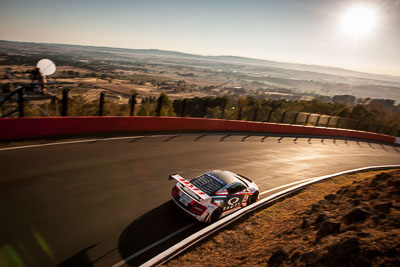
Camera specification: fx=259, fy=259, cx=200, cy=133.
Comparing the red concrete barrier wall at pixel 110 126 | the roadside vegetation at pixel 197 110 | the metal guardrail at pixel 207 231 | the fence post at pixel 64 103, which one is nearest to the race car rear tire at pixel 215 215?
the metal guardrail at pixel 207 231

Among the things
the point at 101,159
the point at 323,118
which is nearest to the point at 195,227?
the point at 101,159

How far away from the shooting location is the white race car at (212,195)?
649 cm

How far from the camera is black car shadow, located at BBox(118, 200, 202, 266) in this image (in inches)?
216

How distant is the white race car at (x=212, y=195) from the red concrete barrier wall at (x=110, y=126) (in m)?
6.97

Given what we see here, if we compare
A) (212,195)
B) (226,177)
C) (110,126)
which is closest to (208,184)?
(212,195)

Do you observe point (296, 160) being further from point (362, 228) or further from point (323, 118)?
point (323, 118)

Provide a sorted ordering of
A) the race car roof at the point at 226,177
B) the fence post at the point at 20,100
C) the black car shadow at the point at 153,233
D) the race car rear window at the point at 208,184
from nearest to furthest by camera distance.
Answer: the black car shadow at the point at 153,233
the race car rear window at the point at 208,184
the race car roof at the point at 226,177
the fence post at the point at 20,100

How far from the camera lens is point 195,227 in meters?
6.71

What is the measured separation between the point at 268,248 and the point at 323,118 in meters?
24.4

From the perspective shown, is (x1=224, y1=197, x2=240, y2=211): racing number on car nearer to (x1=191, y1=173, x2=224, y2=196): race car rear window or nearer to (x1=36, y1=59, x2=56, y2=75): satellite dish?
(x1=191, y1=173, x2=224, y2=196): race car rear window

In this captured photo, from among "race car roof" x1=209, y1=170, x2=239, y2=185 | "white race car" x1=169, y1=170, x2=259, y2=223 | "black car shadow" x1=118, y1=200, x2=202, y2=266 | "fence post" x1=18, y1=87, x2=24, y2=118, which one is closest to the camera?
"black car shadow" x1=118, y1=200, x2=202, y2=266

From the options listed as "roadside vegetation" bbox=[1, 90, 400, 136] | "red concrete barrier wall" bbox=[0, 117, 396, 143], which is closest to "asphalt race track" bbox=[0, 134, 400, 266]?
"red concrete barrier wall" bbox=[0, 117, 396, 143]

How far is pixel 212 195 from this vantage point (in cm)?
680

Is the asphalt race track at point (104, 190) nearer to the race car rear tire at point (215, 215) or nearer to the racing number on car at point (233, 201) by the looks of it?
the race car rear tire at point (215, 215)
